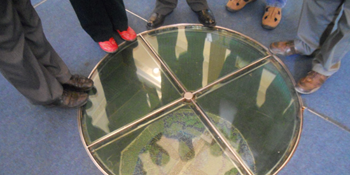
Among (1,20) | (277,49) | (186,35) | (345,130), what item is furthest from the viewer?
(186,35)

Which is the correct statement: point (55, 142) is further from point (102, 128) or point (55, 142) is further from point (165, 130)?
point (165, 130)

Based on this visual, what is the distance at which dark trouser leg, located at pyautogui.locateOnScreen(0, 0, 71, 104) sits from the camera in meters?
0.91

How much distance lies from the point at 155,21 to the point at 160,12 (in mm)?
83

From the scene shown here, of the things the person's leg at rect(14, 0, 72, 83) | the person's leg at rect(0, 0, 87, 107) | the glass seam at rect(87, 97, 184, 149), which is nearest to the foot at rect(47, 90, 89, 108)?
the person's leg at rect(0, 0, 87, 107)

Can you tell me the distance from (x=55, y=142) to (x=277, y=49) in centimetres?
148

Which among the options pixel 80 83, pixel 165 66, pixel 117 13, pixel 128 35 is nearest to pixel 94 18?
pixel 117 13

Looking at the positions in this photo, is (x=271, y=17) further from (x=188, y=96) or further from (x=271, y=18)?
(x=188, y=96)

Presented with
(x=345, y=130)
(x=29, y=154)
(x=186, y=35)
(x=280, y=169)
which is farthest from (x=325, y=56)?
(x=29, y=154)

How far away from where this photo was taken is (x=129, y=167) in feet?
3.76

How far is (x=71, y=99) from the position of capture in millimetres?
1283

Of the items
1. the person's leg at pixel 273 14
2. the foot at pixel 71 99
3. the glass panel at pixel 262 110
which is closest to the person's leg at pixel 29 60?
the foot at pixel 71 99

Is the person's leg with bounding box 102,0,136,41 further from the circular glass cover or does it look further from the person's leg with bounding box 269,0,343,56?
the person's leg with bounding box 269,0,343,56

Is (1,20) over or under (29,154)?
over

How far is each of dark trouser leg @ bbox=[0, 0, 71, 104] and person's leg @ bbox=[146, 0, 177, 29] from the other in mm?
704
